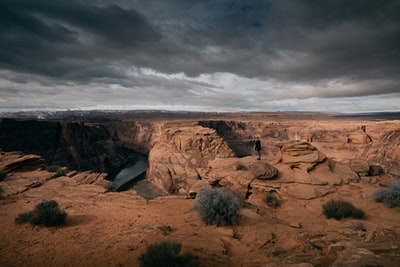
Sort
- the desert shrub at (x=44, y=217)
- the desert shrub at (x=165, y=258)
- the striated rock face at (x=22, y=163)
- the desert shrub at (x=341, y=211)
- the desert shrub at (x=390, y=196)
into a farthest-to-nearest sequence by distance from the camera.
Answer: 1. the striated rock face at (x=22, y=163)
2. the desert shrub at (x=390, y=196)
3. the desert shrub at (x=341, y=211)
4. the desert shrub at (x=44, y=217)
5. the desert shrub at (x=165, y=258)

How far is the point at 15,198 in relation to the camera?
9.78 metres

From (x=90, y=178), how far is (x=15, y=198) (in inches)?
206

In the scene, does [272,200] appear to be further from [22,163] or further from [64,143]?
[64,143]

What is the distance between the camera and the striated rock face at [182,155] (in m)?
34.4

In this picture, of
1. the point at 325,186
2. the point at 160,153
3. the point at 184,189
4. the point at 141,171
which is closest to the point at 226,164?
the point at 325,186

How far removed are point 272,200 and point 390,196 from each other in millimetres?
5119

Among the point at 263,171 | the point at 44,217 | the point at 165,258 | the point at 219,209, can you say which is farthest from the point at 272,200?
the point at 44,217

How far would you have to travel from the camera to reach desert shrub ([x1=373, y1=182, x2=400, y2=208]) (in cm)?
930

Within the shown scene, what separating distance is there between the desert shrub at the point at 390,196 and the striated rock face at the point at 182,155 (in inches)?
1015

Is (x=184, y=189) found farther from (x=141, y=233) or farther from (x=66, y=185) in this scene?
(x=141, y=233)

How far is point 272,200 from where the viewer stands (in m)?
11.7

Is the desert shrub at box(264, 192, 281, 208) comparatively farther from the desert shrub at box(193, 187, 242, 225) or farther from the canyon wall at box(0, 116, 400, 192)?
the canyon wall at box(0, 116, 400, 192)

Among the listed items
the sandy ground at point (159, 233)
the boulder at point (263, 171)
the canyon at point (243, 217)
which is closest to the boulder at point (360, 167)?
the canyon at point (243, 217)

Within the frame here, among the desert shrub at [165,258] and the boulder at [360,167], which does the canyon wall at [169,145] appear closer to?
the boulder at [360,167]
